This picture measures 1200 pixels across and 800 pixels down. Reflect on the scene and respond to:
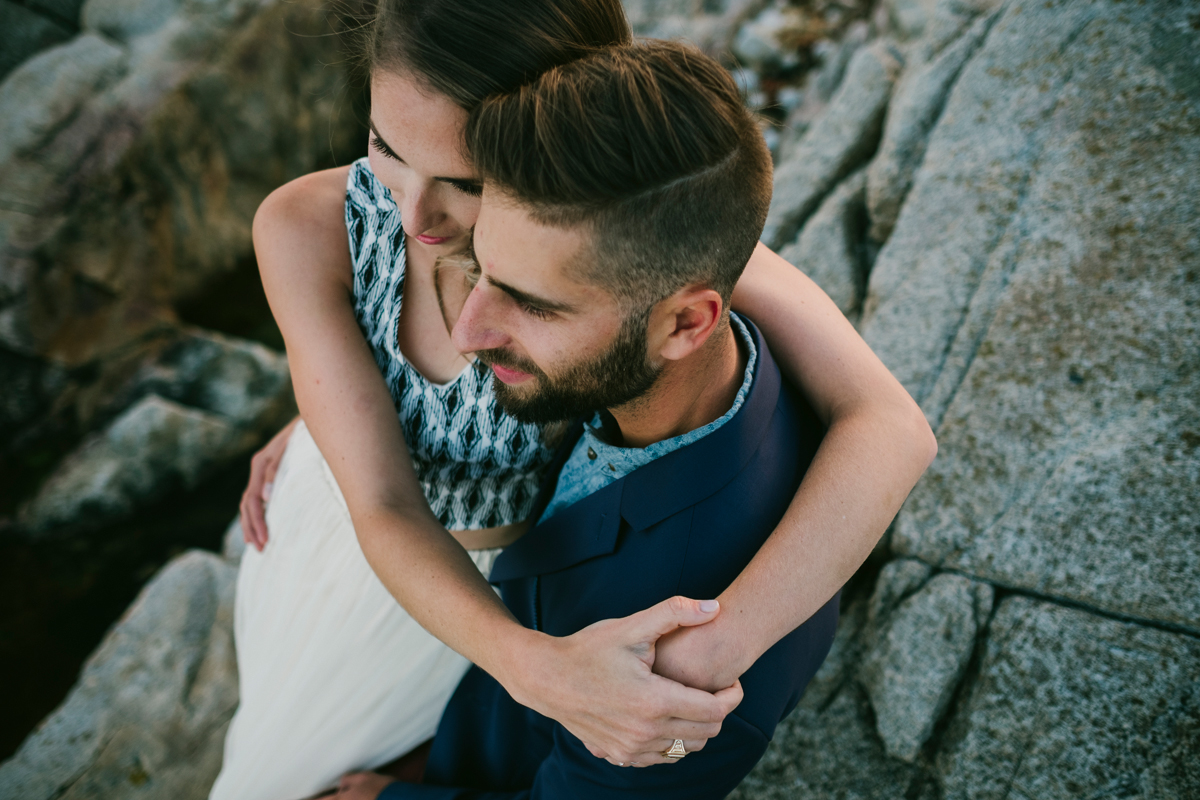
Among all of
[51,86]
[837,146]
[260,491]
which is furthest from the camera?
[51,86]

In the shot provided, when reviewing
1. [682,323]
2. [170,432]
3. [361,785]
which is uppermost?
[682,323]

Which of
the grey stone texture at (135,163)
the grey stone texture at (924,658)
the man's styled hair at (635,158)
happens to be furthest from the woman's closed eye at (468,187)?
the grey stone texture at (135,163)

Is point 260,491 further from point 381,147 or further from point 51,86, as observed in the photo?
point 51,86

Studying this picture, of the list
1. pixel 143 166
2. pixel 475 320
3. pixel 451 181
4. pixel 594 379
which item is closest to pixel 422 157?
pixel 451 181

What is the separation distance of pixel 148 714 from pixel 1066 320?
3.97 meters

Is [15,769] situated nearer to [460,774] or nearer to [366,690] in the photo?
[366,690]

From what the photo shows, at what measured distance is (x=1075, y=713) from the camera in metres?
2.12

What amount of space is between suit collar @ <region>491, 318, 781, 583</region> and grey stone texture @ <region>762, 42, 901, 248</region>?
2.22 metres

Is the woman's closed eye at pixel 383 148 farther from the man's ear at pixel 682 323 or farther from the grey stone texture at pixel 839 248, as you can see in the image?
the grey stone texture at pixel 839 248

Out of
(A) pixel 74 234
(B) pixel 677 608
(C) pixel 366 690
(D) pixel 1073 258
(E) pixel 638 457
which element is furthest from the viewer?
(A) pixel 74 234

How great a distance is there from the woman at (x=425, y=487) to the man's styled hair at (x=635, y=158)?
0.18 metres

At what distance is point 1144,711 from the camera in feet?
6.73

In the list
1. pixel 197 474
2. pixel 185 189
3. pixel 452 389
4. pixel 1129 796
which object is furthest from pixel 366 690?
pixel 185 189

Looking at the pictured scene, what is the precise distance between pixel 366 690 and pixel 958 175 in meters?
3.10
